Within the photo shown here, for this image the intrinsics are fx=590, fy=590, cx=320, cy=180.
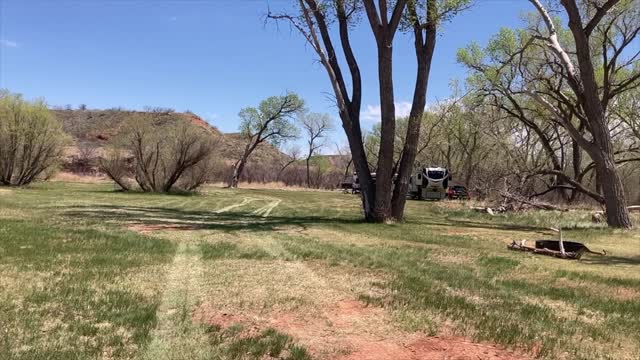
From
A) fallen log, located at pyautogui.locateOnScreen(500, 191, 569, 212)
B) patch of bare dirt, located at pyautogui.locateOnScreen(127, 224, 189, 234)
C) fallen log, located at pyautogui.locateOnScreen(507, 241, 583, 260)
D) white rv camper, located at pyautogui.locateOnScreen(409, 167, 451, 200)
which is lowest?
patch of bare dirt, located at pyautogui.locateOnScreen(127, 224, 189, 234)

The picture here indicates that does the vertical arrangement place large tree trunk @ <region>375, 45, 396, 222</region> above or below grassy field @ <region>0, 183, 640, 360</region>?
above

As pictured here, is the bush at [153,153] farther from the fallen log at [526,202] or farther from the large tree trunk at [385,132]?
the large tree trunk at [385,132]

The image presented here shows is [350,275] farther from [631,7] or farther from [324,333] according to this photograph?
[631,7]

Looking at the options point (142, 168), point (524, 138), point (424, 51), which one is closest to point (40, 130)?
point (142, 168)

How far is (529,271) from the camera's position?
10250 mm

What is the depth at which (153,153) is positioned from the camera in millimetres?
37812

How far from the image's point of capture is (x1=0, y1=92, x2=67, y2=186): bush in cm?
3638

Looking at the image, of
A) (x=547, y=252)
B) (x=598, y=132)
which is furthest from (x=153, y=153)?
(x=547, y=252)

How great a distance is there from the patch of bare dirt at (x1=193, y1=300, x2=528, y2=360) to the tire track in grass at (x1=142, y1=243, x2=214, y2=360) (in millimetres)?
229

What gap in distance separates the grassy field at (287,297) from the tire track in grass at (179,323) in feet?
0.06

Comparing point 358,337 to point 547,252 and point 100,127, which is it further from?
point 100,127

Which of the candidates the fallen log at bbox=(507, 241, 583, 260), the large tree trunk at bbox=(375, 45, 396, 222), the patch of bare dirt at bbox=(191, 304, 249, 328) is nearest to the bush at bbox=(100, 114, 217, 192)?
the large tree trunk at bbox=(375, 45, 396, 222)

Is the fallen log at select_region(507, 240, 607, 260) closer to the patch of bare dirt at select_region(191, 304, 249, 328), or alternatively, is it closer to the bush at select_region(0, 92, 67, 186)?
the patch of bare dirt at select_region(191, 304, 249, 328)

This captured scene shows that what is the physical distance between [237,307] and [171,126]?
34.0 metres
